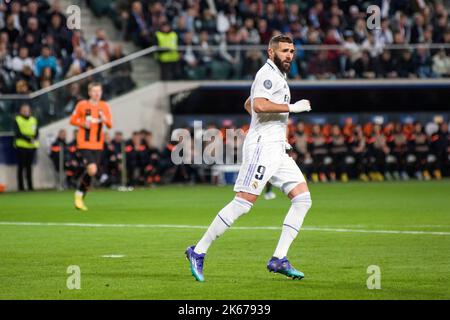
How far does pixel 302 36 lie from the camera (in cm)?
3559

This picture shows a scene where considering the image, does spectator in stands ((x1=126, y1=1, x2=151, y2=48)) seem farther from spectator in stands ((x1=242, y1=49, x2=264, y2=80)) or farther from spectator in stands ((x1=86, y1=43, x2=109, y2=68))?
spectator in stands ((x1=242, y1=49, x2=264, y2=80))

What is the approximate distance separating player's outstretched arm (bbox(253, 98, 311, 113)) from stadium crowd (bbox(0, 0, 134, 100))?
20.5 metres

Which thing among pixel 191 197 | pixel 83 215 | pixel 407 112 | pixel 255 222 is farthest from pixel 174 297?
pixel 407 112

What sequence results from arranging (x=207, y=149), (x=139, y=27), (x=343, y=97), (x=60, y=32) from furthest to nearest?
(x=343, y=97) < (x=139, y=27) < (x=207, y=149) < (x=60, y=32)

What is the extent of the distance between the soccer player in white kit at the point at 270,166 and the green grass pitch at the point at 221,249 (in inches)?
11.9

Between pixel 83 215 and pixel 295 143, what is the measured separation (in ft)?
47.9

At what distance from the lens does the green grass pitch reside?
34.0ft

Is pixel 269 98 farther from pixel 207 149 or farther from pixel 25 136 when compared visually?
pixel 207 149

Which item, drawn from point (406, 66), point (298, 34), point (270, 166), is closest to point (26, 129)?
point (298, 34)

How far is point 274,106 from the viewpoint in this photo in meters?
11.1

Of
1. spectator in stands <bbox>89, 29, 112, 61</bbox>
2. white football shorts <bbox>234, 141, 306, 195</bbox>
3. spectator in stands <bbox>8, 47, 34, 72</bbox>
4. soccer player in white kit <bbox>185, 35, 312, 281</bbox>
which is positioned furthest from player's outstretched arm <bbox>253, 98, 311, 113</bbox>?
spectator in stands <bbox>89, 29, 112, 61</bbox>

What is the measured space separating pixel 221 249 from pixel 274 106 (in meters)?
3.57
